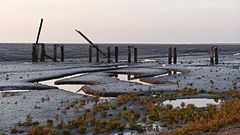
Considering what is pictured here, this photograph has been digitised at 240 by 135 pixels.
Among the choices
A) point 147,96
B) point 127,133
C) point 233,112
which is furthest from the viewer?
point 147,96

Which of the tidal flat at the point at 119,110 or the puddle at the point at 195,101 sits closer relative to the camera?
the tidal flat at the point at 119,110

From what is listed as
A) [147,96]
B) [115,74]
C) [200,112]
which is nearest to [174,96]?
[147,96]

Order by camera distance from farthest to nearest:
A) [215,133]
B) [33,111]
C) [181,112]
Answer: [33,111]
[181,112]
[215,133]

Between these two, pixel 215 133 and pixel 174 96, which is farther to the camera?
pixel 174 96

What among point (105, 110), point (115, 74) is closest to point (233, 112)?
point (105, 110)

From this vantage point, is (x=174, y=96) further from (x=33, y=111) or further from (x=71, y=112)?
(x=33, y=111)

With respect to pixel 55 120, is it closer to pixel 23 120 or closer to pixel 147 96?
pixel 23 120

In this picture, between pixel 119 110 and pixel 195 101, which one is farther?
pixel 195 101

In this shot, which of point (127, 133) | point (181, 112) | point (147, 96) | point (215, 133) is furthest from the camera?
point (147, 96)

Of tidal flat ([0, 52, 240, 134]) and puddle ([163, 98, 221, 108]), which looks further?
puddle ([163, 98, 221, 108])
